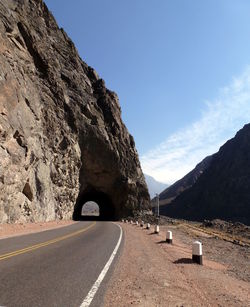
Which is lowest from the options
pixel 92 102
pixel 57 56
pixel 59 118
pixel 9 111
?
pixel 9 111

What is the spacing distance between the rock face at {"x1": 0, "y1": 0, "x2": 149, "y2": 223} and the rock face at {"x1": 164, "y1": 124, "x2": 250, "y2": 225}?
47792 mm

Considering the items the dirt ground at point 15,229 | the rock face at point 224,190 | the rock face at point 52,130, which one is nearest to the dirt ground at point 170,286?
the dirt ground at point 15,229

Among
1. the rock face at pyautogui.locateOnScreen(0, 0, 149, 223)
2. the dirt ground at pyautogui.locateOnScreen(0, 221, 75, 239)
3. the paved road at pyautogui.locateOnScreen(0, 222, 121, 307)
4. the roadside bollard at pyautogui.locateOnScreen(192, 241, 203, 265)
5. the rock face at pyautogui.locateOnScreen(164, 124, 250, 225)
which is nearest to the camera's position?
the paved road at pyautogui.locateOnScreen(0, 222, 121, 307)

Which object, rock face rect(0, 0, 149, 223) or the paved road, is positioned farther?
rock face rect(0, 0, 149, 223)

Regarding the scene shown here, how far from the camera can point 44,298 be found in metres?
6.25

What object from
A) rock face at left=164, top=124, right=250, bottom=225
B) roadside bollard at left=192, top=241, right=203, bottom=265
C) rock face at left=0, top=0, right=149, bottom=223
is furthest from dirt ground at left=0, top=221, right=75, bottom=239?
rock face at left=164, top=124, right=250, bottom=225

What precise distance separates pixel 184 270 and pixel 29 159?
29.0 meters

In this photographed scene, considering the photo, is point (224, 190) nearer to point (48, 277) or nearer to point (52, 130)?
point (52, 130)

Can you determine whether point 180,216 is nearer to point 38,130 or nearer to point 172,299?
point 38,130

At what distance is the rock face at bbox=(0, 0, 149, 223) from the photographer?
3388 cm

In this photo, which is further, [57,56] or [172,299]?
[57,56]

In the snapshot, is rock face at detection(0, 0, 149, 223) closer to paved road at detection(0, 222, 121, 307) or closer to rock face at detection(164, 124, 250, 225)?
paved road at detection(0, 222, 121, 307)

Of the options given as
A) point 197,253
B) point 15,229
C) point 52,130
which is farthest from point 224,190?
point 197,253

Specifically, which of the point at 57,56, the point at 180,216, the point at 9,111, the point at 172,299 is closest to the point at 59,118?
the point at 57,56
